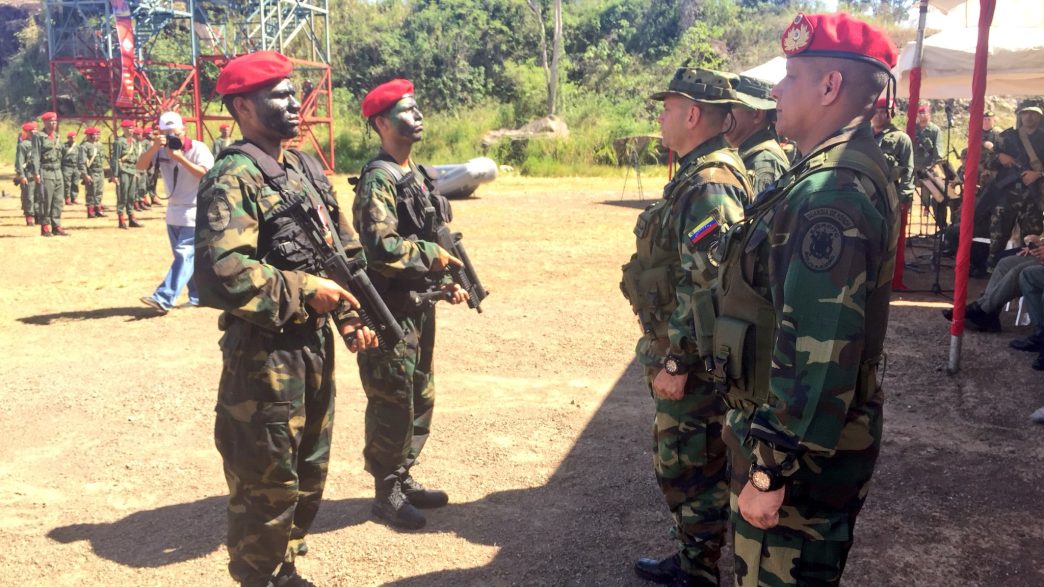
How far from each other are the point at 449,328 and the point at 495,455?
286cm

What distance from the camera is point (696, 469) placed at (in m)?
3.30

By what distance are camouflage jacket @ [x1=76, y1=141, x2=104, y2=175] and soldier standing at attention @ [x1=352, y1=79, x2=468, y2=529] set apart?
13987 mm

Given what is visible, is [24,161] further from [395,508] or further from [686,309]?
[686,309]

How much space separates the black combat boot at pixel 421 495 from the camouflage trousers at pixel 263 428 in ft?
3.40

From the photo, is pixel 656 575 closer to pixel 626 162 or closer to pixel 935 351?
pixel 935 351

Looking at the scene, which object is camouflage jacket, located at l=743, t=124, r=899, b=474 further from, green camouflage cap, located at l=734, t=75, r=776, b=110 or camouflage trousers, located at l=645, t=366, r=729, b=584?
green camouflage cap, located at l=734, t=75, r=776, b=110

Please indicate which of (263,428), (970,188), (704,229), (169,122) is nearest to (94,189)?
(169,122)

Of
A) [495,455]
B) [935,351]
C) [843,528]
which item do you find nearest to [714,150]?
[843,528]

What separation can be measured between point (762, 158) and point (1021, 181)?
6.86 metres

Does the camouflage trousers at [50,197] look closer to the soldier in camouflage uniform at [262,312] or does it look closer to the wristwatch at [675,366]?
the soldier in camouflage uniform at [262,312]

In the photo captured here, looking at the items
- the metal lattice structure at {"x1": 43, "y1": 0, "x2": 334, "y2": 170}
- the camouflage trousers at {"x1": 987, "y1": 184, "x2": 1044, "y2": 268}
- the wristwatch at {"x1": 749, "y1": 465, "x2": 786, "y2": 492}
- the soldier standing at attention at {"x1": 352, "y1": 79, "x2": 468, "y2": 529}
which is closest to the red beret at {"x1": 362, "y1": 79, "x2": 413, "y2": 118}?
the soldier standing at attention at {"x1": 352, "y1": 79, "x2": 468, "y2": 529}

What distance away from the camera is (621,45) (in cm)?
3703

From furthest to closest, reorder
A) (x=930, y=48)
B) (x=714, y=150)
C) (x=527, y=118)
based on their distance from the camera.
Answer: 1. (x=527, y=118)
2. (x=930, y=48)
3. (x=714, y=150)

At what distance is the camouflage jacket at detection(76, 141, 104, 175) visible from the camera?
16.0 m
